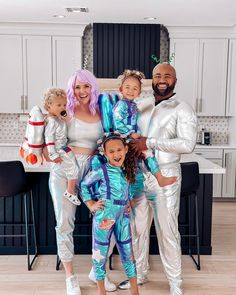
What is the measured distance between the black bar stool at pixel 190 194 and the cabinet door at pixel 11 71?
336cm

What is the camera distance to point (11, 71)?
6012 mm

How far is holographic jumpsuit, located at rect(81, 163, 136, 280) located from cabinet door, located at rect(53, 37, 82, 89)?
3715 mm

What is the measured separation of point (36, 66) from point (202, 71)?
245cm

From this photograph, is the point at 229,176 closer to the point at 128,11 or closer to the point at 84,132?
the point at 128,11

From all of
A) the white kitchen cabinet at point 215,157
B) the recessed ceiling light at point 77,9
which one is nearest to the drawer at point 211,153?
the white kitchen cabinet at point 215,157

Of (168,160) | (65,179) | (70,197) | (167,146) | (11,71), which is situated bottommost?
(70,197)

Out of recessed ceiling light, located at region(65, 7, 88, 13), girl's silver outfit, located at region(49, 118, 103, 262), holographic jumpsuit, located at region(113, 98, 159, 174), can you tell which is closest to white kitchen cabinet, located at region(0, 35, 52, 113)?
recessed ceiling light, located at region(65, 7, 88, 13)

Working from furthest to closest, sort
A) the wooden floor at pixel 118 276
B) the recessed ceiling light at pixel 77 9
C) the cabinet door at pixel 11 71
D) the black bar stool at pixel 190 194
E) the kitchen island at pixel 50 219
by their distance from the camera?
the cabinet door at pixel 11 71, the recessed ceiling light at pixel 77 9, the kitchen island at pixel 50 219, the black bar stool at pixel 190 194, the wooden floor at pixel 118 276

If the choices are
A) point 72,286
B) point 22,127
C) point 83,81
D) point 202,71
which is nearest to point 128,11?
point 202,71

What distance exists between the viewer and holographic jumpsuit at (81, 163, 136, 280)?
256 centimetres

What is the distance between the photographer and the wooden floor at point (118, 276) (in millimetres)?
3041

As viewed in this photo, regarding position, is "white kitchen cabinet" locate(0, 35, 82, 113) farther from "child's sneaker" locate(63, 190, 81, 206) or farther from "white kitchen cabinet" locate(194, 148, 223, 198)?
"child's sneaker" locate(63, 190, 81, 206)

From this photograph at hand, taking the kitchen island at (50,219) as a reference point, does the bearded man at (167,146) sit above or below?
above

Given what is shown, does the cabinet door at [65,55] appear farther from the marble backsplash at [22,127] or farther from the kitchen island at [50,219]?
the kitchen island at [50,219]
